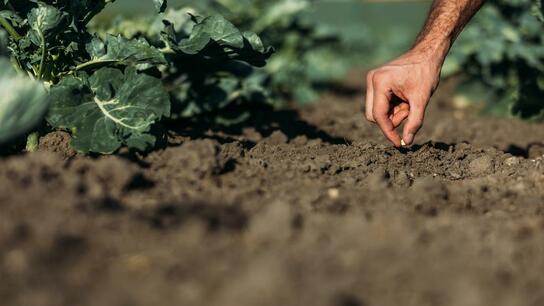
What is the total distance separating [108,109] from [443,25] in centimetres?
142

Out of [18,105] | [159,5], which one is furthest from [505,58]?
[18,105]

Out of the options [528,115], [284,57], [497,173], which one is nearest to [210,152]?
[497,173]

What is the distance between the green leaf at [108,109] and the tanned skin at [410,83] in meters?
0.83

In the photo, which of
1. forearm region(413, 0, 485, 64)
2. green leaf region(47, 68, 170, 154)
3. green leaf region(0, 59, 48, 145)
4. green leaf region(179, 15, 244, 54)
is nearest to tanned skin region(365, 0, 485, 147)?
forearm region(413, 0, 485, 64)

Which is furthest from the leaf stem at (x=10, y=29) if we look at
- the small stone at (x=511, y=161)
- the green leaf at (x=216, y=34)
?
the small stone at (x=511, y=161)

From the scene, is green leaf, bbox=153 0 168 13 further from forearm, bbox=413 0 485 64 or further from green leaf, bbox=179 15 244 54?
forearm, bbox=413 0 485 64

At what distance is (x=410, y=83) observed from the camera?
9.07ft

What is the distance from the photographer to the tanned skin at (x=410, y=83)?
276cm

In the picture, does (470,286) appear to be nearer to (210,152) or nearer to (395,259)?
(395,259)

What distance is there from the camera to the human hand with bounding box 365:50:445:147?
2758mm

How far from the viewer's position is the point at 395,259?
5.35 ft

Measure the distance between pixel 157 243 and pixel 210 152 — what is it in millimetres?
699

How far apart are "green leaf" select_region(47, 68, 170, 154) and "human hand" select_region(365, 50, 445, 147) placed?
2.70 ft

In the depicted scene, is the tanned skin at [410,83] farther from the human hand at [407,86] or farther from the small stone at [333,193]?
the small stone at [333,193]
